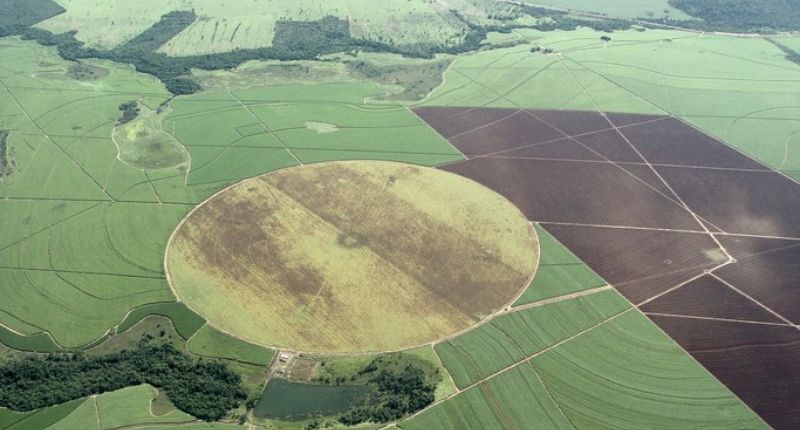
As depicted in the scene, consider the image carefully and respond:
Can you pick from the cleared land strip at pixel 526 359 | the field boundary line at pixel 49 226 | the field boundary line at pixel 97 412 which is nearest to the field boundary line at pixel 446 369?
the cleared land strip at pixel 526 359

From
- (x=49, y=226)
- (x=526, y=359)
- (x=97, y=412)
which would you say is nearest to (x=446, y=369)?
(x=526, y=359)

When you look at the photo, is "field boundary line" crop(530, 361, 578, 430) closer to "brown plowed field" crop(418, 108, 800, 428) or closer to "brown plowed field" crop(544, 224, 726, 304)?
"brown plowed field" crop(418, 108, 800, 428)

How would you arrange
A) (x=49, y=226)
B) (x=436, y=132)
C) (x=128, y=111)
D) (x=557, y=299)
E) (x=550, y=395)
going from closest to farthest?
(x=550, y=395) → (x=557, y=299) → (x=49, y=226) → (x=436, y=132) → (x=128, y=111)

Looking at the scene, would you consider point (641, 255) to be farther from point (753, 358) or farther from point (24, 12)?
point (24, 12)

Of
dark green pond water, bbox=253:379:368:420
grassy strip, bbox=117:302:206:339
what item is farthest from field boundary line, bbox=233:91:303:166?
dark green pond water, bbox=253:379:368:420

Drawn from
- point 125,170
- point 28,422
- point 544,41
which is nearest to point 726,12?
point 544,41

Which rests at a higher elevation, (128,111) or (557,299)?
(128,111)
